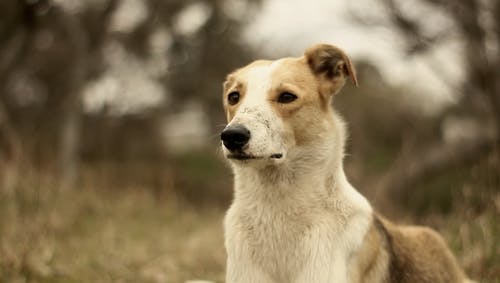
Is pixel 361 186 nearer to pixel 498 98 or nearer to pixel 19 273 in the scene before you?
pixel 498 98

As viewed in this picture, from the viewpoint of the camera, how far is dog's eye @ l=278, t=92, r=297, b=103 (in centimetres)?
390

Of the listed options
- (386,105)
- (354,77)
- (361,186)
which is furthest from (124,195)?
(386,105)

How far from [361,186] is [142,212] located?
392 cm

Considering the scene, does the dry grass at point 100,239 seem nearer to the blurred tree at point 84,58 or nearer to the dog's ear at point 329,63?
the blurred tree at point 84,58

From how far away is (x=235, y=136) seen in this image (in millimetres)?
3518

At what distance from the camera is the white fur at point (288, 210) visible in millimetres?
3715

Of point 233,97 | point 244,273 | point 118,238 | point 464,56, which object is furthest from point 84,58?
point 244,273

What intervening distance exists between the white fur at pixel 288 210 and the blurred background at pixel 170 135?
38.9 inches

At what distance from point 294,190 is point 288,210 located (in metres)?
0.13

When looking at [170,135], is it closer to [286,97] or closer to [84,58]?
[84,58]

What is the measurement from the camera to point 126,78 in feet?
53.6

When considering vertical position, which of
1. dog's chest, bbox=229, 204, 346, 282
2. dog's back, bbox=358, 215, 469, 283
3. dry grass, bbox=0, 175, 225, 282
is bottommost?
dry grass, bbox=0, 175, 225, 282

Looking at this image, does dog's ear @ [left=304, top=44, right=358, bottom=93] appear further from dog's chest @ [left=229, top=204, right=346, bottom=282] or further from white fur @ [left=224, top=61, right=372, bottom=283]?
dog's chest @ [left=229, top=204, right=346, bottom=282]

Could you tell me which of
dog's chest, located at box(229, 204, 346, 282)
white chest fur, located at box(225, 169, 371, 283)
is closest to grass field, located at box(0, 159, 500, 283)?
white chest fur, located at box(225, 169, 371, 283)
